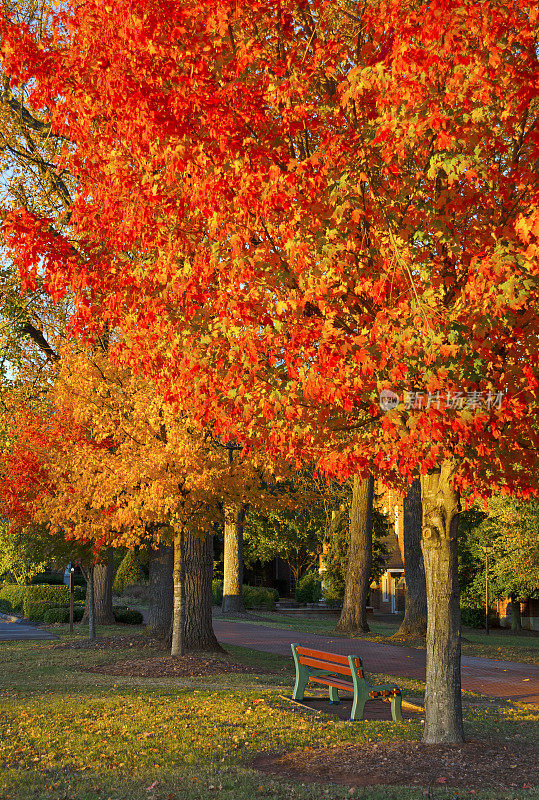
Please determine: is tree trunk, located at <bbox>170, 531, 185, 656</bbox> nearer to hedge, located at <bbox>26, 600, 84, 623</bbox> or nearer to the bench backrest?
the bench backrest

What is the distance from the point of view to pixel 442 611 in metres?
8.23

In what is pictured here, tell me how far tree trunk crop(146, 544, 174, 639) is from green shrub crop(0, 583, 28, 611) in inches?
774

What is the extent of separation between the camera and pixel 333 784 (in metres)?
6.62

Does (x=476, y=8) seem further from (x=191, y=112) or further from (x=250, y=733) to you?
(x=250, y=733)

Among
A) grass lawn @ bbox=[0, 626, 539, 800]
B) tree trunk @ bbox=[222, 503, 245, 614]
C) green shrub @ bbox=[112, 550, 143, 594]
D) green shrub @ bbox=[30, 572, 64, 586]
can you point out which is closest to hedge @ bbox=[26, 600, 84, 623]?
tree trunk @ bbox=[222, 503, 245, 614]

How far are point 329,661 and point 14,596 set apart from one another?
32.3 metres

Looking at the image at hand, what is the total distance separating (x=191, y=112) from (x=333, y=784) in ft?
19.0

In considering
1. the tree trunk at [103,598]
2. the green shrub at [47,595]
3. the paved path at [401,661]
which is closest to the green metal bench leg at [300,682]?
the paved path at [401,661]

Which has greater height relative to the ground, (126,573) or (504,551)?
(504,551)

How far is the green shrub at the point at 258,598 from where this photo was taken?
138 feet

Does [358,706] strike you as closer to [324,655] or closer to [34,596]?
[324,655]

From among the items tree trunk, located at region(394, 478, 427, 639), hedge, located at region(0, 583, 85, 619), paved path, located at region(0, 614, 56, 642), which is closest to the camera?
tree trunk, located at region(394, 478, 427, 639)

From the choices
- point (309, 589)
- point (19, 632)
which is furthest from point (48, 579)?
point (19, 632)

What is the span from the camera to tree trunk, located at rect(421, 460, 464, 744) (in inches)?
317
